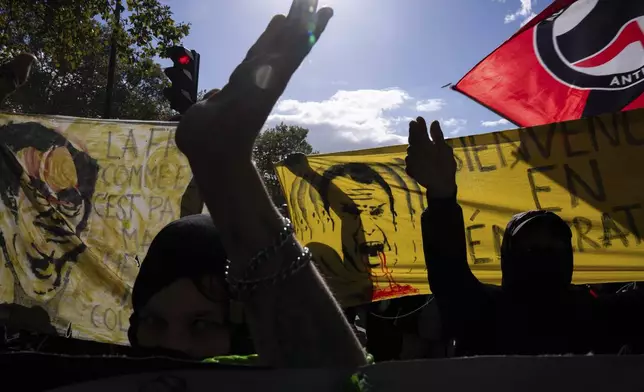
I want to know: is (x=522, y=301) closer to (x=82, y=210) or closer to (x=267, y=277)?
(x=267, y=277)

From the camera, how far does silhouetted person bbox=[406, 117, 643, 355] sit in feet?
5.86

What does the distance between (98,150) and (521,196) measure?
259cm

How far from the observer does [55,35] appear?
7891 millimetres

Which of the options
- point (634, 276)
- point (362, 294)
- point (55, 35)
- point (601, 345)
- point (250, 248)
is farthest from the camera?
point (55, 35)

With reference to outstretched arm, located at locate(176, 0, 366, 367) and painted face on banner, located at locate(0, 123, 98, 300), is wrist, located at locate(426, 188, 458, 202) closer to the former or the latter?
outstretched arm, located at locate(176, 0, 366, 367)

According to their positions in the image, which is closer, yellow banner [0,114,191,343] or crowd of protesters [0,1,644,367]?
crowd of protesters [0,1,644,367]

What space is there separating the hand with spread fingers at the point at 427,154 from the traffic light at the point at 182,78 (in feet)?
15.2

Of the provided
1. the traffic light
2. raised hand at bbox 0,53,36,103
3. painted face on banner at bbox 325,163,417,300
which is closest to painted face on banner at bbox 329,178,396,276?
painted face on banner at bbox 325,163,417,300

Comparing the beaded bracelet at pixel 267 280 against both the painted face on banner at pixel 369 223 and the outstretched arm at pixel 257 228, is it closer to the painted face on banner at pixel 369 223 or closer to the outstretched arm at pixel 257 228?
the outstretched arm at pixel 257 228

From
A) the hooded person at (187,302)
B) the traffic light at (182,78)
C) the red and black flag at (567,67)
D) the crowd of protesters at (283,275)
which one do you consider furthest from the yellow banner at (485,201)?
the traffic light at (182,78)

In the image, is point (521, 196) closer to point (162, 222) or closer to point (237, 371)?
point (162, 222)

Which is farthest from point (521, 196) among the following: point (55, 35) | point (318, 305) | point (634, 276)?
point (55, 35)

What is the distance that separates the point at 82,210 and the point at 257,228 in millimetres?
2880

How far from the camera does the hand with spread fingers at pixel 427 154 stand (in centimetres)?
152
